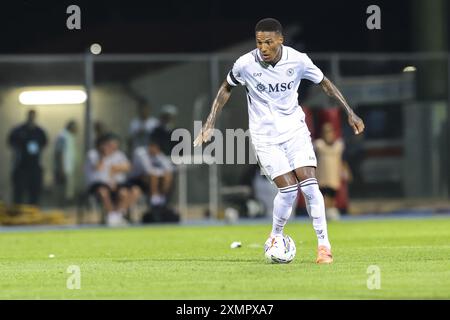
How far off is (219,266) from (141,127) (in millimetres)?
13864

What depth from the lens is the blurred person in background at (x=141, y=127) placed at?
91.7 ft

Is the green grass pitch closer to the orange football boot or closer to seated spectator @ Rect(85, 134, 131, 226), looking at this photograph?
the orange football boot

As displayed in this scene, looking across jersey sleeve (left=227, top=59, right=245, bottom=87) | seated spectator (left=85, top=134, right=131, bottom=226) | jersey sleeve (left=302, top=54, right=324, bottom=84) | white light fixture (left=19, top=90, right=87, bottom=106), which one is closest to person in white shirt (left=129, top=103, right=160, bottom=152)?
seated spectator (left=85, top=134, right=131, bottom=226)

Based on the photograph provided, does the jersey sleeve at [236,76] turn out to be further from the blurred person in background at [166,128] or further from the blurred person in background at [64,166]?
the blurred person in background at [64,166]

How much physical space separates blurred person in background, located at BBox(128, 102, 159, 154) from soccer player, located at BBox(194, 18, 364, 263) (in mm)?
13326

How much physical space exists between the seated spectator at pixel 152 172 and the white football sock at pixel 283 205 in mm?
13308

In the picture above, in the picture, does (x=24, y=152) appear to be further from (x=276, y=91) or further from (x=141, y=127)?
(x=276, y=91)

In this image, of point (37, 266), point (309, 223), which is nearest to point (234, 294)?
point (37, 266)

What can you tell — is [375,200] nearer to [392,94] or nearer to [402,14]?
[392,94]

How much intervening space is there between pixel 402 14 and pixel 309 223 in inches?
401

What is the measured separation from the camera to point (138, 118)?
28281 millimetres

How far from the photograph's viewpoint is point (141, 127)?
28109mm

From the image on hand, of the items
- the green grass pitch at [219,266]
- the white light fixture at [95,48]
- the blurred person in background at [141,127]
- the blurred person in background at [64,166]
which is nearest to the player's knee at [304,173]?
the green grass pitch at [219,266]

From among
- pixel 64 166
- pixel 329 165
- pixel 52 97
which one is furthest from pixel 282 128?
pixel 52 97
